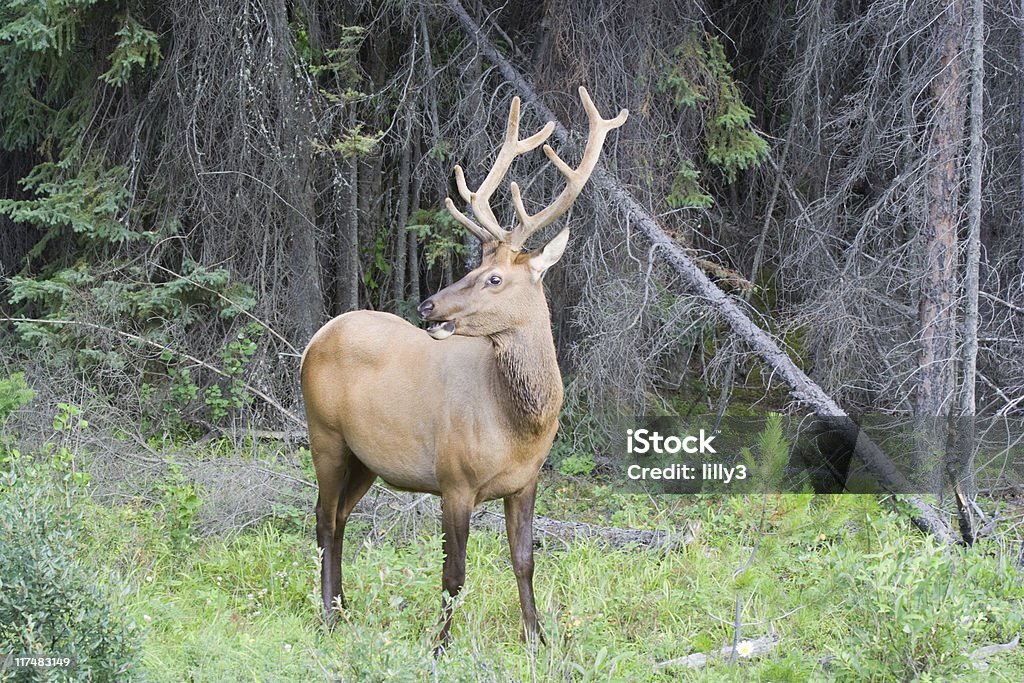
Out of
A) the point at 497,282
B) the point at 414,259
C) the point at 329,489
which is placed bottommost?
the point at 329,489

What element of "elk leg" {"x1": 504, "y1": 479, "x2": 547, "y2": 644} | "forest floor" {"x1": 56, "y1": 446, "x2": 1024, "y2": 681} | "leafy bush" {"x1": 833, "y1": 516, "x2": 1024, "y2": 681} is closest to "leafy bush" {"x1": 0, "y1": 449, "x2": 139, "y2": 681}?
"forest floor" {"x1": 56, "y1": 446, "x2": 1024, "y2": 681}

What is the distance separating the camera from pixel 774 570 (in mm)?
5922

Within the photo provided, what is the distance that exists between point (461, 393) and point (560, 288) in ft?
12.0

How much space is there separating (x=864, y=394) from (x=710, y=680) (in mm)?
4481

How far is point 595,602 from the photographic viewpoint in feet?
19.1

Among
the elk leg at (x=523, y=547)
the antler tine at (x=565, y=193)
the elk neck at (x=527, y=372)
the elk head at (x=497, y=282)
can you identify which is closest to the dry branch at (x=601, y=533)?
the elk leg at (x=523, y=547)

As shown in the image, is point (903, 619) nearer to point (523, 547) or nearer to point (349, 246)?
point (523, 547)

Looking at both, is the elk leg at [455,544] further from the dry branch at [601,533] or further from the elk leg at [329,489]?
the dry branch at [601,533]

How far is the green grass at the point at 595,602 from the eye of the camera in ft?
14.5

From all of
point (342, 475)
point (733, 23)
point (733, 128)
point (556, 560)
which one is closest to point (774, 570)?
point (556, 560)

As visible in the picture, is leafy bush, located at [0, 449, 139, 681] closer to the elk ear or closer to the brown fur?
the brown fur

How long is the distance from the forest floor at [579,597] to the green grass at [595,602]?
1cm

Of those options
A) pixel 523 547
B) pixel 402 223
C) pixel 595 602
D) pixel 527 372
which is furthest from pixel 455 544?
pixel 402 223

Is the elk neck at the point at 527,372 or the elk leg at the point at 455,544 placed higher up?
the elk neck at the point at 527,372
